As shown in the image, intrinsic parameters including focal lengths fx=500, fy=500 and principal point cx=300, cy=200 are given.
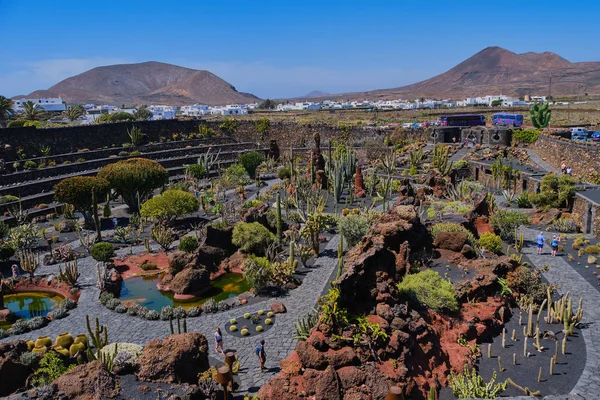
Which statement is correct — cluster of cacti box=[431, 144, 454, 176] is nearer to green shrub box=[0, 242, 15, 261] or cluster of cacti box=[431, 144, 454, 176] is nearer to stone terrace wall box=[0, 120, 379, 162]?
stone terrace wall box=[0, 120, 379, 162]

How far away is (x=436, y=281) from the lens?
535 inches

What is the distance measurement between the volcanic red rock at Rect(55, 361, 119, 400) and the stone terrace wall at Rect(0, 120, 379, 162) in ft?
101

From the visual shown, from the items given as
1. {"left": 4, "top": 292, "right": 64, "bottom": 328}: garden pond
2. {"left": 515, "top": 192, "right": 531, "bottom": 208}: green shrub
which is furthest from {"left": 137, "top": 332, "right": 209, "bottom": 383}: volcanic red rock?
{"left": 515, "top": 192, "right": 531, "bottom": 208}: green shrub

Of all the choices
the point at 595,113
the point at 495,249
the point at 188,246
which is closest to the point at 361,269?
the point at 495,249

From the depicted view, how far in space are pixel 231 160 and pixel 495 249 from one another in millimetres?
29428

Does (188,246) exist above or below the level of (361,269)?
below

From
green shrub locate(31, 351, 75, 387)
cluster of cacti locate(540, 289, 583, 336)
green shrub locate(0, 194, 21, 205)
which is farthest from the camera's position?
green shrub locate(0, 194, 21, 205)

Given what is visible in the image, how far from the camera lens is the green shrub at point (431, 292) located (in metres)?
13.0

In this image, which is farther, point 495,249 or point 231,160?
point 231,160

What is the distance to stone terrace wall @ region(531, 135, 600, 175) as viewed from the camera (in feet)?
92.2

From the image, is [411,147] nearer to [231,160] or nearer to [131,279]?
[231,160]

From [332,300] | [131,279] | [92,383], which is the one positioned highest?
[332,300]

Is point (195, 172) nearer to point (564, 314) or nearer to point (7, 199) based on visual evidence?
point (7, 199)

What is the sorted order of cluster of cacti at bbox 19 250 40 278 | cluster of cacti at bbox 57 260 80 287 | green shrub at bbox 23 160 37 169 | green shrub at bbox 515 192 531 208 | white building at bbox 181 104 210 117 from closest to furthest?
cluster of cacti at bbox 57 260 80 287 < cluster of cacti at bbox 19 250 40 278 < green shrub at bbox 515 192 531 208 < green shrub at bbox 23 160 37 169 < white building at bbox 181 104 210 117
